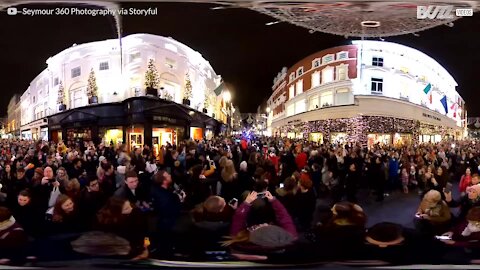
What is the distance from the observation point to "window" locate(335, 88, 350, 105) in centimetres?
384

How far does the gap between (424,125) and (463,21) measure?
1.06m

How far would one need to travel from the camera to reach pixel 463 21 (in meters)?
3.74

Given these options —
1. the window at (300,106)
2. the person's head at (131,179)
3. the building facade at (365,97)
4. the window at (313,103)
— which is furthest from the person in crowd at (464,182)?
the person's head at (131,179)

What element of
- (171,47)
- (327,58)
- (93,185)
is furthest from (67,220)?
(327,58)

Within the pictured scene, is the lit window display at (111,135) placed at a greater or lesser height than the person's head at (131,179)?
greater

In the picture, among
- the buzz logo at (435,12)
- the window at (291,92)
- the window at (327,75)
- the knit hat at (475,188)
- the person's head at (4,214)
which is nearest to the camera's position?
the person's head at (4,214)

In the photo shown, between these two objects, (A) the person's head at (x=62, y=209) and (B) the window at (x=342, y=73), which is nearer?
(A) the person's head at (x=62, y=209)

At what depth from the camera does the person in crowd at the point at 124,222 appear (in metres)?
3.61

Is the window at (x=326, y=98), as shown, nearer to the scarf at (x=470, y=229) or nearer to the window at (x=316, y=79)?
the window at (x=316, y=79)

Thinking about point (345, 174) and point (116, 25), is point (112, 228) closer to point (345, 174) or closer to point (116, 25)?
point (116, 25)

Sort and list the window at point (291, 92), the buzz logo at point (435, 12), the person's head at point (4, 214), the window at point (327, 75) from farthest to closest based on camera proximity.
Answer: the window at point (291, 92), the window at point (327, 75), the buzz logo at point (435, 12), the person's head at point (4, 214)

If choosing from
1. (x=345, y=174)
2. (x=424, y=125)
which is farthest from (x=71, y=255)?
(x=424, y=125)

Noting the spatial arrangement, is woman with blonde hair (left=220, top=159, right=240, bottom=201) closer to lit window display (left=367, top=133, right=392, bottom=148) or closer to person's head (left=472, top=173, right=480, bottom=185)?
lit window display (left=367, top=133, right=392, bottom=148)

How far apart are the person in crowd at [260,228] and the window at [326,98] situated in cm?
112
